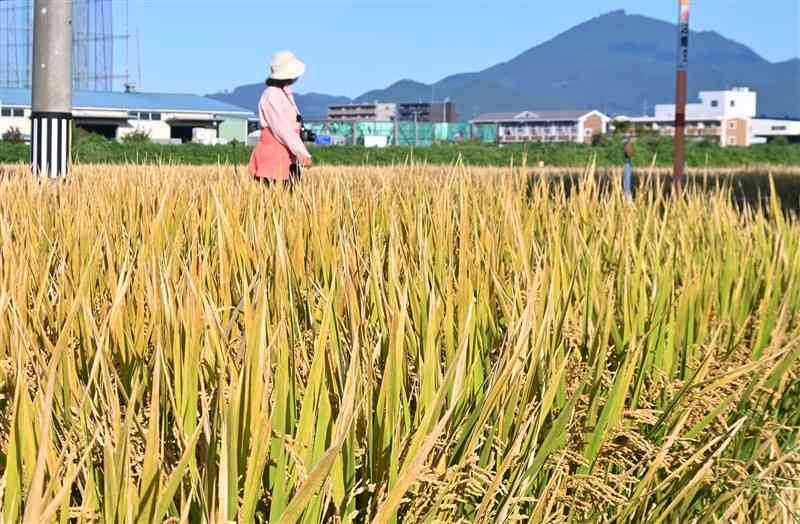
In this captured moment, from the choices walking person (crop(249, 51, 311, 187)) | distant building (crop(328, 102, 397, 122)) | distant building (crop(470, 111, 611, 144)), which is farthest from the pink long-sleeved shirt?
distant building (crop(328, 102, 397, 122))

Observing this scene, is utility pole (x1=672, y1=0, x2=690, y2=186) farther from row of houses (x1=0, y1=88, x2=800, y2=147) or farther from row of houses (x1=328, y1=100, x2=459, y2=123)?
row of houses (x1=328, y1=100, x2=459, y2=123)

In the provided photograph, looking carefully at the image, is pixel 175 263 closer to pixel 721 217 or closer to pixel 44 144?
pixel 721 217

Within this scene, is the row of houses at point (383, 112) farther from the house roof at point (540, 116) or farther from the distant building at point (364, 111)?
the house roof at point (540, 116)

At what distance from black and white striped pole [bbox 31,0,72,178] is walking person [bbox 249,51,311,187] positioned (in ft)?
5.39

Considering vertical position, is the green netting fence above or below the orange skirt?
above

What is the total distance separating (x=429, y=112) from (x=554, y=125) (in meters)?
17.3

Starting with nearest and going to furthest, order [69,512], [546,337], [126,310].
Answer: [69,512], [546,337], [126,310]

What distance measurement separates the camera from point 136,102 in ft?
235

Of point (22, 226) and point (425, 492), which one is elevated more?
point (22, 226)

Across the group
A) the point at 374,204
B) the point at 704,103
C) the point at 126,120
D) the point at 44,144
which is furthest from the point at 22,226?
the point at 704,103

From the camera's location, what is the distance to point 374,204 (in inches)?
179

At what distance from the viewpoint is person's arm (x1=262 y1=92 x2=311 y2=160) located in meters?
6.71

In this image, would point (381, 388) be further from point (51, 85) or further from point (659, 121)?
point (659, 121)

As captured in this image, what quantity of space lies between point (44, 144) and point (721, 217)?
4.71 m
